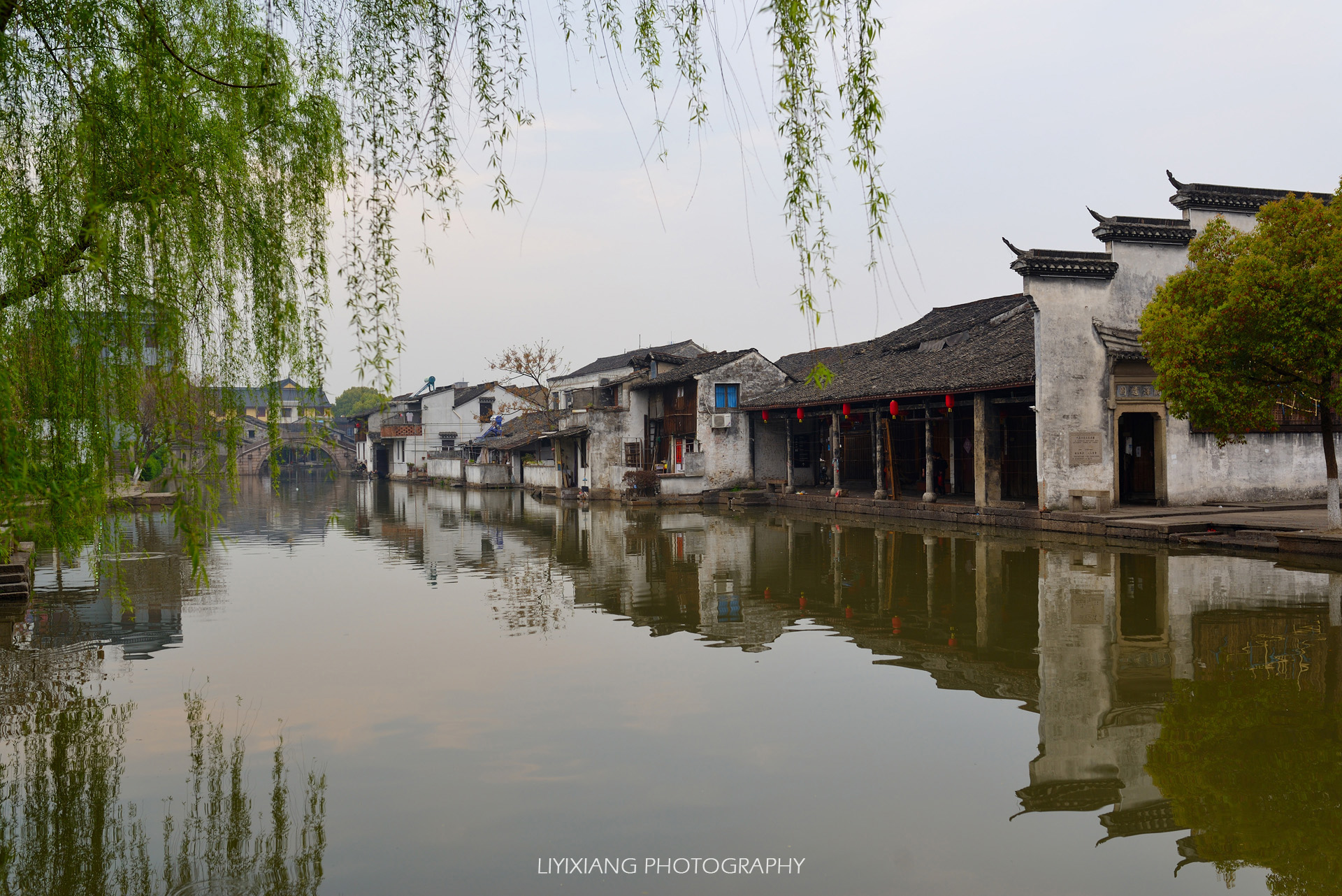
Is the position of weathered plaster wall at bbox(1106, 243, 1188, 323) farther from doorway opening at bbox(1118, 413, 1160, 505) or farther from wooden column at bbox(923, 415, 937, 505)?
wooden column at bbox(923, 415, 937, 505)

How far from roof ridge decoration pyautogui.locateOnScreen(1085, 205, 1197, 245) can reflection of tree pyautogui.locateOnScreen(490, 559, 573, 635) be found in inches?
516

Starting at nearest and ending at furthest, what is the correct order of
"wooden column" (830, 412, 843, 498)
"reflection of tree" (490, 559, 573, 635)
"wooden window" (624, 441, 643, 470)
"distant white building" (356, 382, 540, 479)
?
"reflection of tree" (490, 559, 573, 635)
"wooden column" (830, 412, 843, 498)
"wooden window" (624, 441, 643, 470)
"distant white building" (356, 382, 540, 479)

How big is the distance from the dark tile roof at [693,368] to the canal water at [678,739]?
60.5 feet

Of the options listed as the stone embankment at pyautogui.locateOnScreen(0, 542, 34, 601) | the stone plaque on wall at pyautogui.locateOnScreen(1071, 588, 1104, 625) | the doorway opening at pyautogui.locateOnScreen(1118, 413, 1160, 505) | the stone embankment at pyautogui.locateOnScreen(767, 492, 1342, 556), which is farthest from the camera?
the doorway opening at pyautogui.locateOnScreen(1118, 413, 1160, 505)

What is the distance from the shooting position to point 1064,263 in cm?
1806

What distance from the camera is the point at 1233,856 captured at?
429 cm

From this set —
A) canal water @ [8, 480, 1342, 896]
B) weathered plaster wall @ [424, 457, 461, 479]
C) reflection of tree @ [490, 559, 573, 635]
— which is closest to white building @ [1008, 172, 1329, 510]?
canal water @ [8, 480, 1342, 896]

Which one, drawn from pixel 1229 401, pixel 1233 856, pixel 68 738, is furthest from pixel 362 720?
pixel 1229 401

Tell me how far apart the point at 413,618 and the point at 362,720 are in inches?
158

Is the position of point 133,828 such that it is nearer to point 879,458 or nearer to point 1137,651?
point 1137,651

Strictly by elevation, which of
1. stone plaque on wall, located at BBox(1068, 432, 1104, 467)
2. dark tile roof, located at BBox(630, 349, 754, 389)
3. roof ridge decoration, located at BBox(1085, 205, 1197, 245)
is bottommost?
stone plaque on wall, located at BBox(1068, 432, 1104, 467)

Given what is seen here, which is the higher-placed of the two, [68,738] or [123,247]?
[123,247]

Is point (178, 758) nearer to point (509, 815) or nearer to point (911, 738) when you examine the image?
point (509, 815)

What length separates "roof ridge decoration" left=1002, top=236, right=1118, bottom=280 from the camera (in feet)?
58.7
